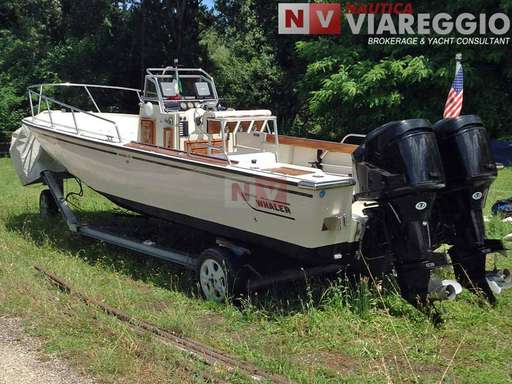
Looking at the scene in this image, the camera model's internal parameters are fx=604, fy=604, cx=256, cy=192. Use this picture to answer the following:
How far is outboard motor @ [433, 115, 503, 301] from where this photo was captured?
5.09m

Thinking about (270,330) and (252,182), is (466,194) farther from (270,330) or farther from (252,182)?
(270,330)

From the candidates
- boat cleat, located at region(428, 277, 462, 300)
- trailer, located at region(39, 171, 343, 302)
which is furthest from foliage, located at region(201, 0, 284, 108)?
boat cleat, located at region(428, 277, 462, 300)

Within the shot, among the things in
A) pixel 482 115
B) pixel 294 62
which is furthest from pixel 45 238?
pixel 294 62

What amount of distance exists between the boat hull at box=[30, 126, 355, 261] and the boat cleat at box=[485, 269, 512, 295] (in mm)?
1374

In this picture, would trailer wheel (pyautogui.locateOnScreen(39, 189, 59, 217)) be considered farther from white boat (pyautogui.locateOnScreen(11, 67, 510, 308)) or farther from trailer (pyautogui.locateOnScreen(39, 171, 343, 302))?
trailer (pyautogui.locateOnScreen(39, 171, 343, 302))

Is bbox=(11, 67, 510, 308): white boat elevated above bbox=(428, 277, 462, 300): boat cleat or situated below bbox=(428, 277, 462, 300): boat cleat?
above

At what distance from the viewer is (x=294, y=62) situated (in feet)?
74.2

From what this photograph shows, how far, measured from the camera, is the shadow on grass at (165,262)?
5484 mm

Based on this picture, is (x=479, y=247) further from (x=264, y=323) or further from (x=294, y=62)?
(x=294, y=62)

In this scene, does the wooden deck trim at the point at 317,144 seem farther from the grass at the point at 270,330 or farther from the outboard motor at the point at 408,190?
A: the outboard motor at the point at 408,190

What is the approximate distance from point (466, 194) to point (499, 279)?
919 millimetres

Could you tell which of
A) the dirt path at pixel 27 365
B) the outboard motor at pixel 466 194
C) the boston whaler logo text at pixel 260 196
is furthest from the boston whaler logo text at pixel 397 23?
the dirt path at pixel 27 365

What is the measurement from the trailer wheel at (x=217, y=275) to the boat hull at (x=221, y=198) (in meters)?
0.23

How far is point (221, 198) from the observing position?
5762mm
